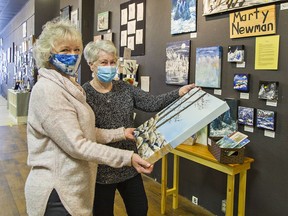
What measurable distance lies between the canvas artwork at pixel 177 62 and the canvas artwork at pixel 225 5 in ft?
1.27

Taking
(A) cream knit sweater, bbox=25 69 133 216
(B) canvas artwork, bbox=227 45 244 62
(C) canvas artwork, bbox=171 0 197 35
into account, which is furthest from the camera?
(C) canvas artwork, bbox=171 0 197 35

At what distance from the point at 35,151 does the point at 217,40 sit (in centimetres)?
192

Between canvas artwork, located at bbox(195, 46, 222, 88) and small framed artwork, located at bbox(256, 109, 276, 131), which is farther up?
canvas artwork, located at bbox(195, 46, 222, 88)

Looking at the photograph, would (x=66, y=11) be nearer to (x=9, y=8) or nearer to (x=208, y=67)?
(x=208, y=67)

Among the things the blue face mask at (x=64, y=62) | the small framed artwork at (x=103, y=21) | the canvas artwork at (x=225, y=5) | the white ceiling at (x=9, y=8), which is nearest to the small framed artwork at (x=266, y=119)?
the canvas artwork at (x=225, y=5)

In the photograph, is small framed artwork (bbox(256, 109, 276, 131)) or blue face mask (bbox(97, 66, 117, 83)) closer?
blue face mask (bbox(97, 66, 117, 83))

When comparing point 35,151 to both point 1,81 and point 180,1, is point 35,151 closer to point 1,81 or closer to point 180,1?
point 180,1

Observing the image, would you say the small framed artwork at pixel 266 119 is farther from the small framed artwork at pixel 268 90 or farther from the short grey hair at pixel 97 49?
the short grey hair at pixel 97 49

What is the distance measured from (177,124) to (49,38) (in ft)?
2.12

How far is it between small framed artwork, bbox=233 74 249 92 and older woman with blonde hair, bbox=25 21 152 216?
144 cm

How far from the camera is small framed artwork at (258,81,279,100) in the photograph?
6.78ft

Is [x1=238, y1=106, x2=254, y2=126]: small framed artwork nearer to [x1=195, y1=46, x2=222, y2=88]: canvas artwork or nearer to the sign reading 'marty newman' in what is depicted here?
[x1=195, y1=46, x2=222, y2=88]: canvas artwork

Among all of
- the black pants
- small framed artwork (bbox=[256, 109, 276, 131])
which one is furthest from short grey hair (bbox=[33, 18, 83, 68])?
small framed artwork (bbox=[256, 109, 276, 131])

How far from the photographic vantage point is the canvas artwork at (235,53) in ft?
7.52
